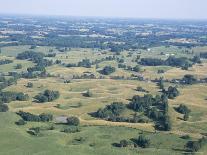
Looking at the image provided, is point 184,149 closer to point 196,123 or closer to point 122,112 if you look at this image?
point 196,123

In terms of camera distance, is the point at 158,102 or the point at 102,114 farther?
the point at 158,102

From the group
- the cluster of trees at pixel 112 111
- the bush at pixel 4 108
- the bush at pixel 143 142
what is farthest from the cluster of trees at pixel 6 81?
the bush at pixel 143 142

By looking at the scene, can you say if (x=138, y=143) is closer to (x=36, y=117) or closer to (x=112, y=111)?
(x=112, y=111)

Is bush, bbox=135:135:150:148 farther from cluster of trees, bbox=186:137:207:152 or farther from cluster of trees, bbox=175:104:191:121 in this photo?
cluster of trees, bbox=175:104:191:121

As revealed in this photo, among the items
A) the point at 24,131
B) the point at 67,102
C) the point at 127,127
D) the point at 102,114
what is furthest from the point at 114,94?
the point at 24,131

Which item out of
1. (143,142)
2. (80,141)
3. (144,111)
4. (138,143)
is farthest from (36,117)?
(143,142)

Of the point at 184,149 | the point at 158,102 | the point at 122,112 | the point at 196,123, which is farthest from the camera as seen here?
the point at 158,102

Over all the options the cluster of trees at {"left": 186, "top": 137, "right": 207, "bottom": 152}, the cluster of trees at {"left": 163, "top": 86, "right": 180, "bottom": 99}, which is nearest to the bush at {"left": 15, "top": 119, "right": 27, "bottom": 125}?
the cluster of trees at {"left": 186, "top": 137, "right": 207, "bottom": 152}
